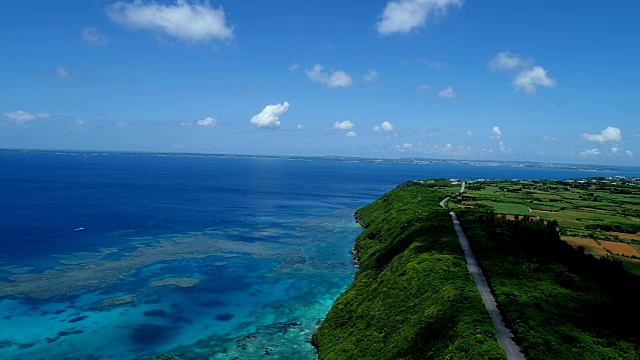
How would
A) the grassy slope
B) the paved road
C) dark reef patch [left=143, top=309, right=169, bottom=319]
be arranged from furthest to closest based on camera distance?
1. dark reef patch [left=143, top=309, right=169, bottom=319]
2. the grassy slope
3. the paved road

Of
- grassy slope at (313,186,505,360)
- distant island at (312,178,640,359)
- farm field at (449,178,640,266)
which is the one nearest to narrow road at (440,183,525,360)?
distant island at (312,178,640,359)

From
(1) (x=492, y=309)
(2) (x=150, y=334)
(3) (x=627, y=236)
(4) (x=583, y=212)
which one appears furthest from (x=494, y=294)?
(4) (x=583, y=212)

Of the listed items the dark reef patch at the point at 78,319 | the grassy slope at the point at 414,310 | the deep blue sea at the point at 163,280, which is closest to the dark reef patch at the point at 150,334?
the deep blue sea at the point at 163,280

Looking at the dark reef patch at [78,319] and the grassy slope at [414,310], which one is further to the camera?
the dark reef patch at [78,319]

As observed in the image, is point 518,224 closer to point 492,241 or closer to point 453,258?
point 492,241

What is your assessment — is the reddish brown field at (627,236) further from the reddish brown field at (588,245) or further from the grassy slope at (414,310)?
the grassy slope at (414,310)

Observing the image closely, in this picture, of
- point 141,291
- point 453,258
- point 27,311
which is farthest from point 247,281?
point 453,258

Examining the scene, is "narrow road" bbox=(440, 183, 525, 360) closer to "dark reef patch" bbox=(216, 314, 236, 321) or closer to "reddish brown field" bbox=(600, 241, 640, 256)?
"reddish brown field" bbox=(600, 241, 640, 256)
